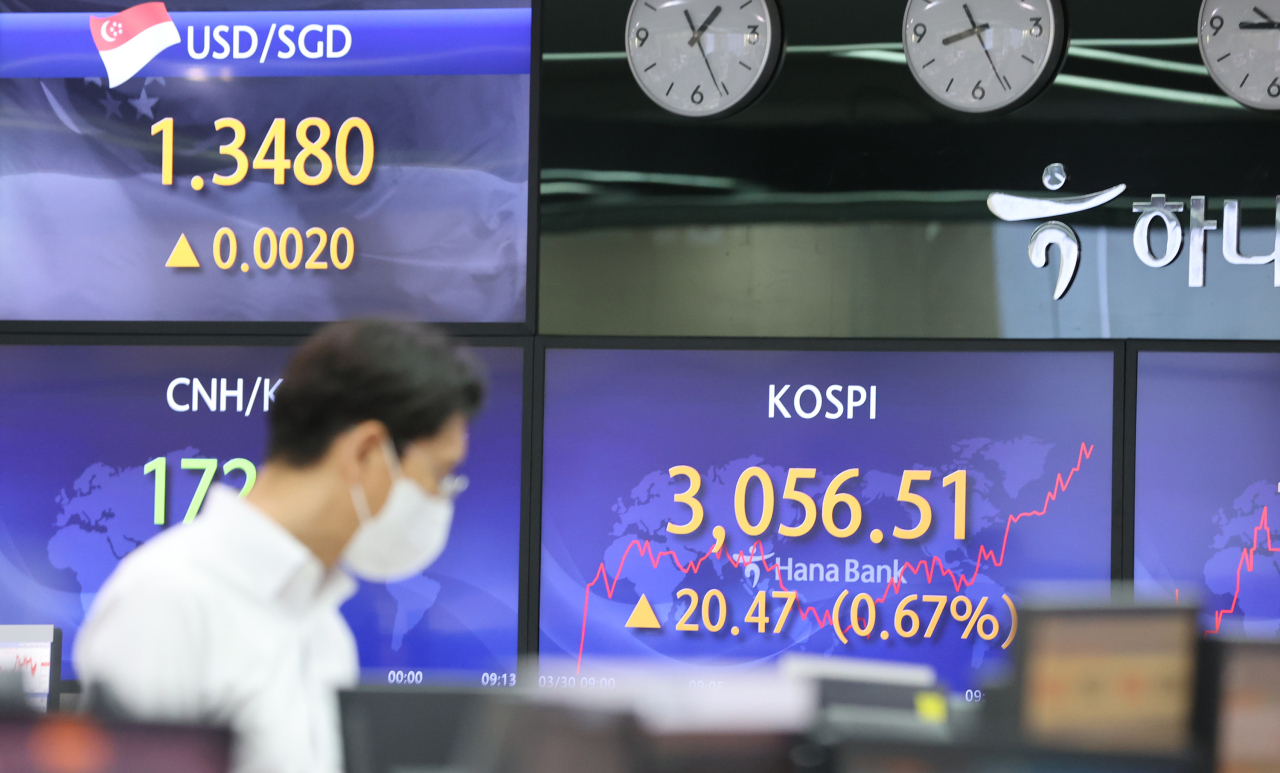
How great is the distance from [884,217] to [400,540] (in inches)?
80.1

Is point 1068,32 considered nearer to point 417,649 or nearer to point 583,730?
point 417,649

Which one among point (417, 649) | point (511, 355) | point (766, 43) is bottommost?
point (417, 649)

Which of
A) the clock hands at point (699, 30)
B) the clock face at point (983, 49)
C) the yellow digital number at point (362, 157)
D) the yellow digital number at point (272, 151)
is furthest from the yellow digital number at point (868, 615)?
the yellow digital number at point (272, 151)

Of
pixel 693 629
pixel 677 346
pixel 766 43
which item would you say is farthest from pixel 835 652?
pixel 766 43

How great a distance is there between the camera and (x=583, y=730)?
107 centimetres

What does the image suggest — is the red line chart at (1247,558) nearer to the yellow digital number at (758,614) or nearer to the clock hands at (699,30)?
the yellow digital number at (758,614)

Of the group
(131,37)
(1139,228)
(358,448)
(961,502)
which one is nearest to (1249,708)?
(358,448)

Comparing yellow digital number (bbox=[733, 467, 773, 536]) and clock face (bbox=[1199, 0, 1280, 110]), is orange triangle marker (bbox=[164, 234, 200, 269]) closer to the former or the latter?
yellow digital number (bbox=[733, 467, 773, 536])

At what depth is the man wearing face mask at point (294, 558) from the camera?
1232 millimetres

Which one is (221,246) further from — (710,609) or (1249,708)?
(1249,708)

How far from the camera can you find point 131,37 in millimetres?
3469

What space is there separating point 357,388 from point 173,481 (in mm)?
2244

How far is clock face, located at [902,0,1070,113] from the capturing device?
10.6ft
